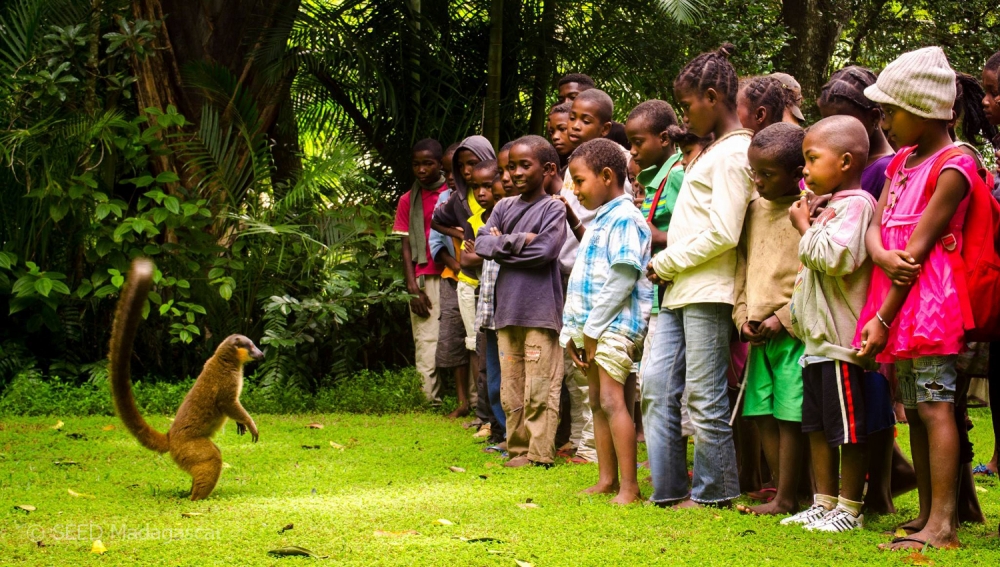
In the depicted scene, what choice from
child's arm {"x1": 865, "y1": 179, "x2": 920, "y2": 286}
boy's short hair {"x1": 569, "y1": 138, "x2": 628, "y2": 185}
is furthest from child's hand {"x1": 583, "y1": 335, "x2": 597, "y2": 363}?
child's arm {"x1": 865, "y1": 179, "x2": 920, "y2": 286}

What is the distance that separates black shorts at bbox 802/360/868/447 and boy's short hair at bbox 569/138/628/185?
1.49 metres

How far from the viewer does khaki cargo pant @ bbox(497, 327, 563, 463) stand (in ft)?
19.8

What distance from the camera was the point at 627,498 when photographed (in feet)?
16.1

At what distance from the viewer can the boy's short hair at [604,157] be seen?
5246 mm

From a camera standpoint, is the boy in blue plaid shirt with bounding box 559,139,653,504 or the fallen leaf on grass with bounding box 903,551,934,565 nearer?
the fallen leaf on grass with bounding box 903,551,934,565

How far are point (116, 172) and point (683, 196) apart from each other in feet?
20.6

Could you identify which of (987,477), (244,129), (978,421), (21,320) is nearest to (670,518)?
(987,477)

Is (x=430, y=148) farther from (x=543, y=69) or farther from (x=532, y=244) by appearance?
(x=532, y=244)

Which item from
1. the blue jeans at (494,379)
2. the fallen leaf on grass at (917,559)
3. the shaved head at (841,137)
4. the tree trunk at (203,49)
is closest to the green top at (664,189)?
the shaved head at (841,137)

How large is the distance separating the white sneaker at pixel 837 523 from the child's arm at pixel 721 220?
123cm

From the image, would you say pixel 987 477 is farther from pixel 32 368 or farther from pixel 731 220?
pixel 32 368

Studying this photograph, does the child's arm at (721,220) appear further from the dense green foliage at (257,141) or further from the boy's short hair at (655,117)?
Answer: the dense green foliage at (257,141)

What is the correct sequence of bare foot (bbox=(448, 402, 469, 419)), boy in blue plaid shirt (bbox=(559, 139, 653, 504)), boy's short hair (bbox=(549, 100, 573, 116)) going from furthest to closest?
bare foot (bbox=(448, 402, 469, 419)) < boy's short hair (bbox=(549, 100, 573, 116)) < boy in blue plaid shirt (bbox=(559, 139, 653, 504))

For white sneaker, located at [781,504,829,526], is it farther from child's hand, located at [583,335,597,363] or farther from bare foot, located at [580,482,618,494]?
child's hand, located at [583,335,597,363]
